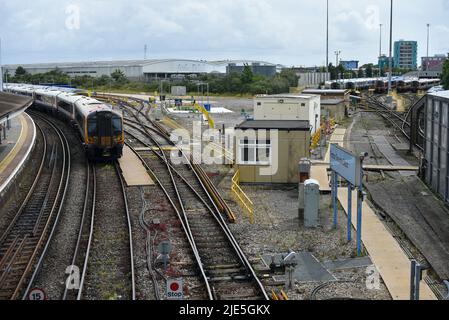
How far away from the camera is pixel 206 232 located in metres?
15.0

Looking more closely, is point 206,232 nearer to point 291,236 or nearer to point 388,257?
point 291,236

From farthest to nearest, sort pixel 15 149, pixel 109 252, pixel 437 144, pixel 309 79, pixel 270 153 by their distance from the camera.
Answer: pixel 309 79 → pixel 15 149 → pixel 270 153 → pixel 437 144 → pixel 109 252

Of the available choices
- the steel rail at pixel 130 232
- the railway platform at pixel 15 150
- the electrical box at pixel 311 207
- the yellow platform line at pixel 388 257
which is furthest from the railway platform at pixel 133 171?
the yellow platform line at pixel 388 257

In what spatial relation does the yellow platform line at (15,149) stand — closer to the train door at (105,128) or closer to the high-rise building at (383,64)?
the train door at (105,128)

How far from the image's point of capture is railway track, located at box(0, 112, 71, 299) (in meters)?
11.4

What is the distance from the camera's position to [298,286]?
11.0 meters

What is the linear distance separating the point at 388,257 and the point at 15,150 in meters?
18.7

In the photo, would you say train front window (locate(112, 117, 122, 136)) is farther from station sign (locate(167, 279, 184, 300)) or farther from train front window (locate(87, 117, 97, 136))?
station sign (locate(167, 279, 184, 300))

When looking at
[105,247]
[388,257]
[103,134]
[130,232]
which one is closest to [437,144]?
[388,257]

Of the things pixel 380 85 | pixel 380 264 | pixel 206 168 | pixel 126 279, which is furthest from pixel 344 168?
pixel 380 85

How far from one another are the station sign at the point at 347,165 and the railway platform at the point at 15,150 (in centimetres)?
953

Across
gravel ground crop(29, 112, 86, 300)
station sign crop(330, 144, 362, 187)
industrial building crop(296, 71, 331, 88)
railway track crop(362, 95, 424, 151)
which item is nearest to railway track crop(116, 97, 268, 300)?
gravel ground crop(29, 112, 86, 300)

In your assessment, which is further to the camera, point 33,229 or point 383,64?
point 383,64

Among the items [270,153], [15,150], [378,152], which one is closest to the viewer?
[270,153]
